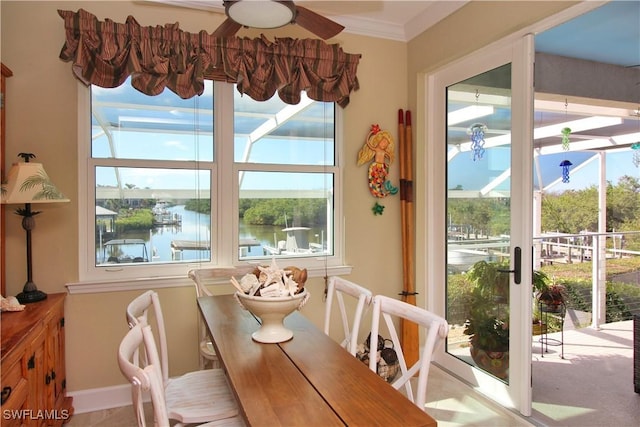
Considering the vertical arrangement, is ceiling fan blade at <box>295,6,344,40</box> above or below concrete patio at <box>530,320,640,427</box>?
above

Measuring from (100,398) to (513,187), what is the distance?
9.97 ft

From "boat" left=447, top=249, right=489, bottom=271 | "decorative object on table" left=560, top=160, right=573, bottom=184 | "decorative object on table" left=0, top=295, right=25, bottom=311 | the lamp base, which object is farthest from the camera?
"decorative object on table" left=560, top=160, right=573, bottom=184

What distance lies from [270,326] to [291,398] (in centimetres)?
53

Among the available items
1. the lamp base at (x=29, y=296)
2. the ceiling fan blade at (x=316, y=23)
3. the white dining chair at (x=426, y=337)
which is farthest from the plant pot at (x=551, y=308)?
the lamp base at (x=29, y=296)

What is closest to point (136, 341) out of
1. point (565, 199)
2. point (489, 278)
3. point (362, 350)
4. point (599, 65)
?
point (362, 350)

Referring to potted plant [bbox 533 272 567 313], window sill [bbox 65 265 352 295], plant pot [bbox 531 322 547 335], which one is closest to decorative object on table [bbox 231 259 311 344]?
window sill [bbox 65 265 352 295]

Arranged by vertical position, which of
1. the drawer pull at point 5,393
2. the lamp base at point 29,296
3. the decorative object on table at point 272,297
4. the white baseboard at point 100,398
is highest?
the decorative object on table at point 272,297

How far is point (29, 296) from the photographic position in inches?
93.2

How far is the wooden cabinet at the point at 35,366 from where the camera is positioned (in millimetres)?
1621

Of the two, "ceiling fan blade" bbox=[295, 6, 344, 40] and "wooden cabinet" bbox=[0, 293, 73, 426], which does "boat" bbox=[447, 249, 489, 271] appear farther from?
"wooden cabinet" bbox=[0, 293, 73, 426]

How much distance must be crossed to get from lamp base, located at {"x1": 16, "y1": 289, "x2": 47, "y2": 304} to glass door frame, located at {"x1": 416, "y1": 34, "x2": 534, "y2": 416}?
110 inches

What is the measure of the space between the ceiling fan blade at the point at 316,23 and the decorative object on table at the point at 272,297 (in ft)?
3.72

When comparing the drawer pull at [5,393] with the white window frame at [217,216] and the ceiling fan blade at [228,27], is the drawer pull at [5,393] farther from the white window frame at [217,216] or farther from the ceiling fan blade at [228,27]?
the ceiling fan blade at [228,27]

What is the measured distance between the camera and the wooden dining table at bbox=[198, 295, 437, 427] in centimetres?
114
